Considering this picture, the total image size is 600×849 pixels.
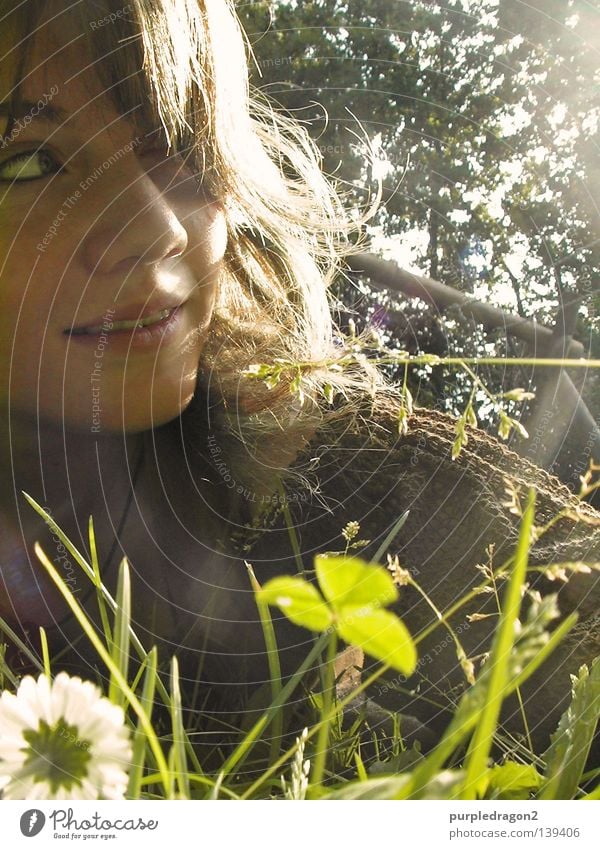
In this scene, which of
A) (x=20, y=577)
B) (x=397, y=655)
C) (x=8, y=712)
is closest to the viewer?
(x=397, y=655)

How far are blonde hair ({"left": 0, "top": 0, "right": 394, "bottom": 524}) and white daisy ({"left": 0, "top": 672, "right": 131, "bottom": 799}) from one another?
389mm

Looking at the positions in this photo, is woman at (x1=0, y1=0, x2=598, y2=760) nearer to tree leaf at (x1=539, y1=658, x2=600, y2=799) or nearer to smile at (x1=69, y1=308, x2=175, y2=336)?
smile at (x1=69, y1=308, x2=175, y2=336)

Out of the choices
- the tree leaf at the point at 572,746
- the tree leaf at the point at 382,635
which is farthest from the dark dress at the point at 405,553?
the tree leaf at the point at 382,635

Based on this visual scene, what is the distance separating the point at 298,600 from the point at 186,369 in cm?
53

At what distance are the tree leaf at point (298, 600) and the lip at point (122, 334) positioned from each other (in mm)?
458

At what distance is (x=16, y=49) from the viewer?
23.4 inches

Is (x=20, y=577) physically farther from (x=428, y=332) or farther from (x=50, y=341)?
(x=428, y=332)

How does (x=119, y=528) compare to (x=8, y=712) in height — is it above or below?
above

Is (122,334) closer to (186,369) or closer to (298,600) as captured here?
(186,369)

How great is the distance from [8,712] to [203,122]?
1.74ft

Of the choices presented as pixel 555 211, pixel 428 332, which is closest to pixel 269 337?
pixel 428 332

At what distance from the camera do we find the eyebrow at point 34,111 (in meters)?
0.60
